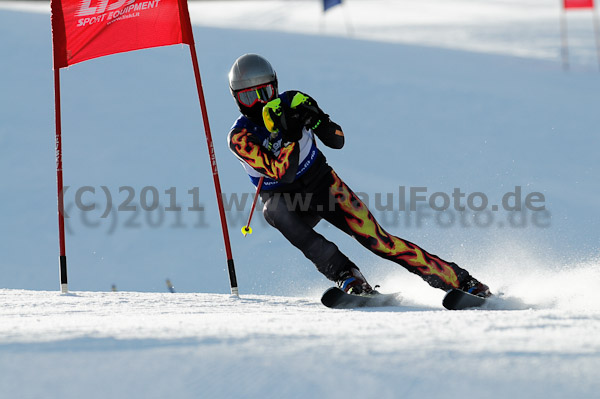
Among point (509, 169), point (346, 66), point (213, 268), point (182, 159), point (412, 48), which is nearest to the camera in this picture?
point (213, 268)

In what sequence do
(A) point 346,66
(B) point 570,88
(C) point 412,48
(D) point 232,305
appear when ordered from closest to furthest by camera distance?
1. (D) point 232,305
2. (B) point 570,88
3. (A) point 346,66
4. (C) point 412,48

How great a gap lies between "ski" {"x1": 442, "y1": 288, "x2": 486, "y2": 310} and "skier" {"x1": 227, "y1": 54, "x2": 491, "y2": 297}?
248mm

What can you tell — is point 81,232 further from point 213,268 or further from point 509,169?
point 509,169

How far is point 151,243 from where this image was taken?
7.96 m

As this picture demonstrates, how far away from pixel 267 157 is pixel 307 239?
535mm

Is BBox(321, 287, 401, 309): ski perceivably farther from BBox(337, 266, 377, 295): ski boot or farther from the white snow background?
the white snow background

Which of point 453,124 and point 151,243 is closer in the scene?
point 151,243

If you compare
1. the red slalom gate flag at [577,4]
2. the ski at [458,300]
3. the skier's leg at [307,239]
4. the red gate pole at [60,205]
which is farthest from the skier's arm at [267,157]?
the red slalom gate flag at [577,4]

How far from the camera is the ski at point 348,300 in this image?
4121 millimetres

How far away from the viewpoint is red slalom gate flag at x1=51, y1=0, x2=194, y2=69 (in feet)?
16.0

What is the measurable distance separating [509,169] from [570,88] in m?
3.81

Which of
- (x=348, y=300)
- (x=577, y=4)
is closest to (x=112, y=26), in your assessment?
(x=348, y=300)

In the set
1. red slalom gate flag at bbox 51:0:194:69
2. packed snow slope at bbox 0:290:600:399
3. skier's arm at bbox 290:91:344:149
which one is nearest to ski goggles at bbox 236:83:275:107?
skier's arm at bbox 290:91:344:149

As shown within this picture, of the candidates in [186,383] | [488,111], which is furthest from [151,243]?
[186,383]
